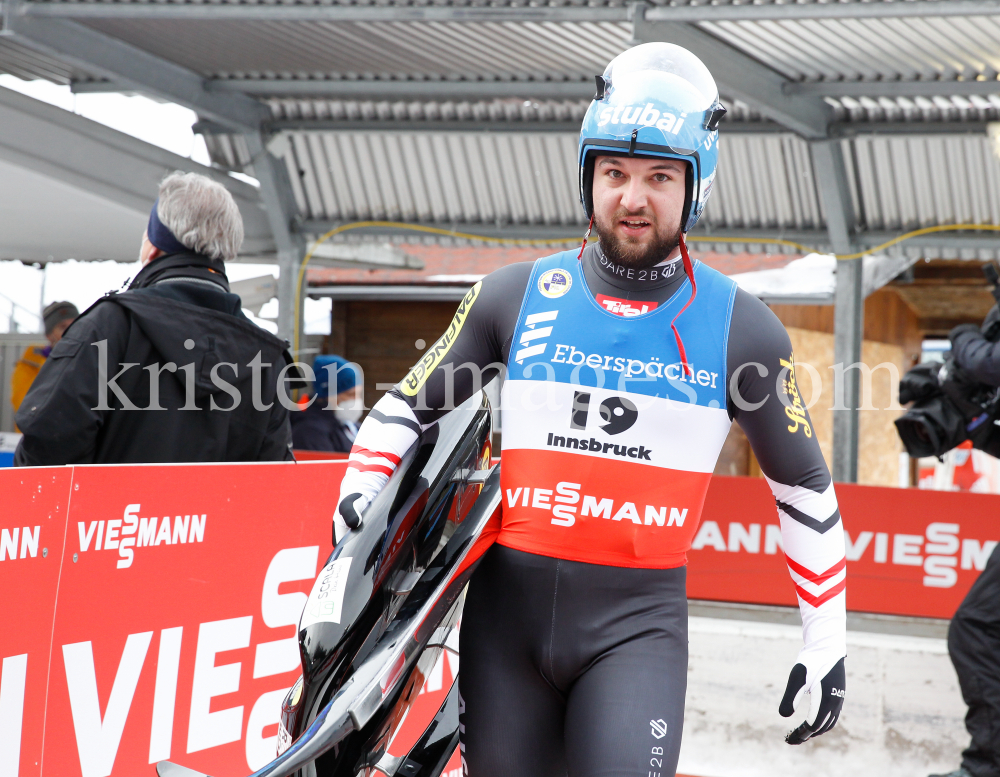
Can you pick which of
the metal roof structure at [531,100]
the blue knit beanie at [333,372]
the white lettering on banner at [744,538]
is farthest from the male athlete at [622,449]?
the blue knit beanie at [333,372]

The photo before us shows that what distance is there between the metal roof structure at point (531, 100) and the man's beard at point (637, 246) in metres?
3.28

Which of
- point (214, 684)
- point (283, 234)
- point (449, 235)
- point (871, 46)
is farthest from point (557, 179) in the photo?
point (214, 684)

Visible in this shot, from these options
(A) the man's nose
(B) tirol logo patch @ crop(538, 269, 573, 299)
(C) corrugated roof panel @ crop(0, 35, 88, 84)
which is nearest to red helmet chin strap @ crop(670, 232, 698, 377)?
(A) the man's nose

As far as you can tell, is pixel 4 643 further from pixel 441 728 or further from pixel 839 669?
pixel 839 669

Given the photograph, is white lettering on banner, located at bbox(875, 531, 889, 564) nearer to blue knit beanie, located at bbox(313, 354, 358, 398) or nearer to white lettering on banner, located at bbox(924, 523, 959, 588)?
white lettering on banner, located at bbox(924, 523, 959, 588)

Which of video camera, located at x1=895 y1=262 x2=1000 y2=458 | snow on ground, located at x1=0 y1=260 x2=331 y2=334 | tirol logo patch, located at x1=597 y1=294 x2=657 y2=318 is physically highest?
snow on ground, located at x1=0 y1=260 x2=331 y2=334

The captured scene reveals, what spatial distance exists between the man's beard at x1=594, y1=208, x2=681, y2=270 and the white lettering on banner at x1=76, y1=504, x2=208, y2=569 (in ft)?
4.86

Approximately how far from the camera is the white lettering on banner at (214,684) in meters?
3.11

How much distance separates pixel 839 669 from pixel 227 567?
181 centimetres

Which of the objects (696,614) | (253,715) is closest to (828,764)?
(696,614)

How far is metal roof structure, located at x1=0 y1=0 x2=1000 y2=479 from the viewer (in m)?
5.81

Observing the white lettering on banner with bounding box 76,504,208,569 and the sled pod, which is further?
the white lettering on banner with bounding box 76,504,208,569

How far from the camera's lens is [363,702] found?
2.09 metres

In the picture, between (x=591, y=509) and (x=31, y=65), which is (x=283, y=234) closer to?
(x=31, y=65)
